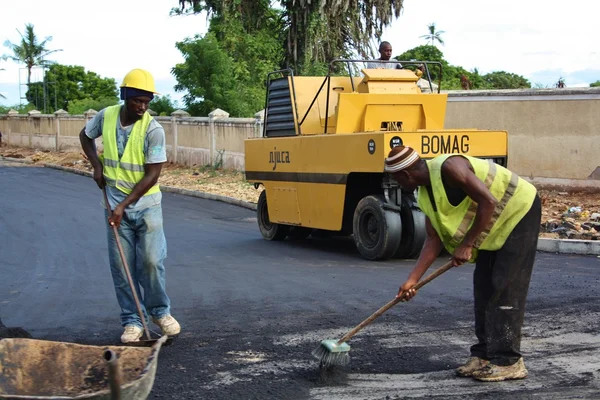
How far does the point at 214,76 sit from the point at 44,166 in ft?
28.2

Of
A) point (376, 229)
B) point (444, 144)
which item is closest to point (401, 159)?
point (444, 144)

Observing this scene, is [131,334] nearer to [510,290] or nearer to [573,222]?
[510,290]

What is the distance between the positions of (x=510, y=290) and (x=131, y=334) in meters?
2.64

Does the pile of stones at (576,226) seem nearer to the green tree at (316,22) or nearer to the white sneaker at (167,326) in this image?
the white sneaker at (167,326)

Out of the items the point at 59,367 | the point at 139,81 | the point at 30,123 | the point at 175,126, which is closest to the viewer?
the point at 59,367

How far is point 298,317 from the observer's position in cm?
683

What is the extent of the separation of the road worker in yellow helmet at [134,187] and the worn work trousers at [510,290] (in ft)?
7.50

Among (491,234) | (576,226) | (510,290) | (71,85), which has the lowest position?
(576,226)

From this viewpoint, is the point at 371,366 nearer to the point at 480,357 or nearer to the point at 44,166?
the point at 480,357

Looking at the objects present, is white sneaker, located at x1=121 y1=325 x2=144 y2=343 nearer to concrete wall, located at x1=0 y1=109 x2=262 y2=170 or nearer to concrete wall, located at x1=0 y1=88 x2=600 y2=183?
concrete wall, located at x1=0 y1=88 x2=600 y2=183

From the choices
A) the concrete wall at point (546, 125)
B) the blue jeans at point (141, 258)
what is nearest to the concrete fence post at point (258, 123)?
the concrete wall at point (546, 125)

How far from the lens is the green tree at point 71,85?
197 ft

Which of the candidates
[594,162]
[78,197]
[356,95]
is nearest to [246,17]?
[78,197]

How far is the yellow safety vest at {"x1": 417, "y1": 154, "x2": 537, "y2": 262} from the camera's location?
4.89 metres
